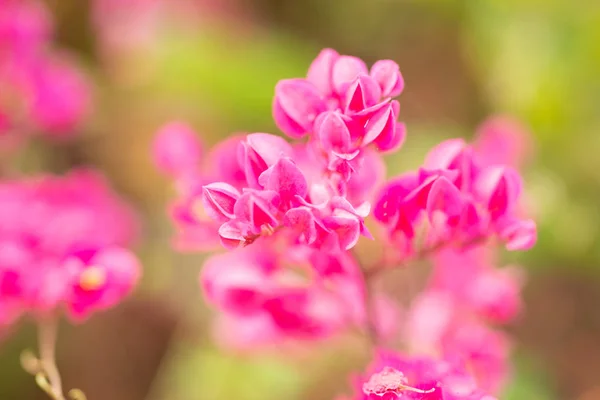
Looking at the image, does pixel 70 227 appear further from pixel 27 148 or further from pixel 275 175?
pixel 27 148

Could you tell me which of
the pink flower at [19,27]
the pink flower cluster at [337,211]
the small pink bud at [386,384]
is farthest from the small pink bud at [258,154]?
the pink flower at [19,27]

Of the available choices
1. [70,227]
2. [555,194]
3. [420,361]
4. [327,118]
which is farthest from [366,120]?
[555,194]

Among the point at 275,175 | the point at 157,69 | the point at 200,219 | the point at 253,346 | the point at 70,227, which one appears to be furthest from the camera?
the point at 157,69

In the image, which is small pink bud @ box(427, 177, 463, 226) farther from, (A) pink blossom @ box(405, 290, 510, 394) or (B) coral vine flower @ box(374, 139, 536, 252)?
(A) pink blossom @ box(405, 290, 510, 394)

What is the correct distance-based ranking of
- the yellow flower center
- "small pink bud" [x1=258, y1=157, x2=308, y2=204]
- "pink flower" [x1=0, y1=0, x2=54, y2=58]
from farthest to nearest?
"pink flower" [x1=0, y1=0, x2=54, y2=58]
the yellow flower center
"small pink bud" [x1=258, y1=157, x2=308, y2=204]

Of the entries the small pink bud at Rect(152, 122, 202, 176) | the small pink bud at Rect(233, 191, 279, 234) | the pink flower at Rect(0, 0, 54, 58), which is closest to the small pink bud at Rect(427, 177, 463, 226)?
the small pink bud at Rect(233, 191, 279, 234)

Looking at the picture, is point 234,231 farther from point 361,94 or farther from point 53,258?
point 53,258

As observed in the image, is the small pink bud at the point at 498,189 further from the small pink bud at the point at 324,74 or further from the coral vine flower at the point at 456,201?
the small pink bud at the point at 324,74
